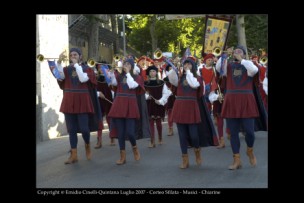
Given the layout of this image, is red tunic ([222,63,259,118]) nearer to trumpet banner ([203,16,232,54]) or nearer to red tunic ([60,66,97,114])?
trumpet banner ([203,16,232,54])

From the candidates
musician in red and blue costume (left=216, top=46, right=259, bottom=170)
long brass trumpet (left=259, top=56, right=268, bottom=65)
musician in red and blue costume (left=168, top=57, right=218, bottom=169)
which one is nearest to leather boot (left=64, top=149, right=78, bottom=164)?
musician in red and blue costume (left=168, top=57, right=218, bottom=169)

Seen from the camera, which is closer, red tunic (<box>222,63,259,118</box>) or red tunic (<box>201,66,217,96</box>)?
red tunic (<box>222,63,259,118</box>)

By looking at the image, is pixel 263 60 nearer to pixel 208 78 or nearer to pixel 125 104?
pixel 208 78

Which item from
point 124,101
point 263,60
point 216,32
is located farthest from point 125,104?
point 263,60

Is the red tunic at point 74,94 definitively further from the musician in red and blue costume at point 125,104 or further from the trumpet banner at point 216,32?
the trumpet banner at point 216,32

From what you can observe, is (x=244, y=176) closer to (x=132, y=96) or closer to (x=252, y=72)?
(x=252, y=72)

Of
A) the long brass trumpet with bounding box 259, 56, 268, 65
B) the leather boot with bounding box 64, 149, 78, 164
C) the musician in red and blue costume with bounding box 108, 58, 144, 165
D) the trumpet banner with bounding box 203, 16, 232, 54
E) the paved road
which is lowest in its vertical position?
the paved road

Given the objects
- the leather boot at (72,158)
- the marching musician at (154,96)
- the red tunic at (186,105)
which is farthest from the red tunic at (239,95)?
the marching musician at (154,96)

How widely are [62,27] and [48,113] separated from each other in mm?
2429

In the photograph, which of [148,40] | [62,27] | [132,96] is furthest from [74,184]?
[148,40]

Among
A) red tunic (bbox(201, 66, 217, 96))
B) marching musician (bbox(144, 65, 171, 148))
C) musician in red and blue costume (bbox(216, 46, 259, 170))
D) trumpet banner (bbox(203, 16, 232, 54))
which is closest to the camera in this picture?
musician in red and blue costume (bbox(216, 46, 259, 170))

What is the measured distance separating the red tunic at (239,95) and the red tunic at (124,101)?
162cm

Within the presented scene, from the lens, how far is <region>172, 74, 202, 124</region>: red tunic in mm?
8391

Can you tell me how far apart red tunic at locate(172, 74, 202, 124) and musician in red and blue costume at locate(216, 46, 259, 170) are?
0.48 meters
